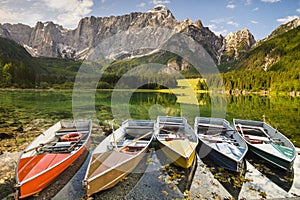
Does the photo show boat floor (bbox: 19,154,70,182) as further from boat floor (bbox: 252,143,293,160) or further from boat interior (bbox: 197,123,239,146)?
boat floor (bbox: 252,143,293,160)

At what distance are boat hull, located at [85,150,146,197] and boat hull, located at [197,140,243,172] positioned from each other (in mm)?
5511

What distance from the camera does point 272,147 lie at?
14.8 m

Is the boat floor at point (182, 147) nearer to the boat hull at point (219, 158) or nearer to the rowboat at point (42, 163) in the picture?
the boat hull at point (219, 158)

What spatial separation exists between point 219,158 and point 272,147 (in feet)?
15.1

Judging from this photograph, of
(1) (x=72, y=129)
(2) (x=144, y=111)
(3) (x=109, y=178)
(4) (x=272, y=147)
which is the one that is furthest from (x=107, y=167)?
(2) (x=144, y=111)

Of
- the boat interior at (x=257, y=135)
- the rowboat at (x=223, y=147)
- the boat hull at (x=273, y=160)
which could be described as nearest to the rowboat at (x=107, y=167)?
the rowboat at (x=223, y=147)

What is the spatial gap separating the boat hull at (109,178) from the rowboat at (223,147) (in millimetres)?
5569

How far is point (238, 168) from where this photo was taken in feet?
38.9

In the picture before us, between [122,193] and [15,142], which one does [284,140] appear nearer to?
[122,193]

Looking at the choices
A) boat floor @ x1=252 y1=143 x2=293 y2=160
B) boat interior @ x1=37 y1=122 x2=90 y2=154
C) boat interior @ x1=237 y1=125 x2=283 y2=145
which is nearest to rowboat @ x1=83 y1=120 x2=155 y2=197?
boat interior @ x1=37 y1=122 x2=90 y2=154

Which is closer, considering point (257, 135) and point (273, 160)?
point (273, 160)

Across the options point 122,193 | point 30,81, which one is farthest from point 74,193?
point 30,81

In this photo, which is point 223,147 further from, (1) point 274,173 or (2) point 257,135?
(2) point 257,135

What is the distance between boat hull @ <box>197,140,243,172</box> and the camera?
11906 mm
